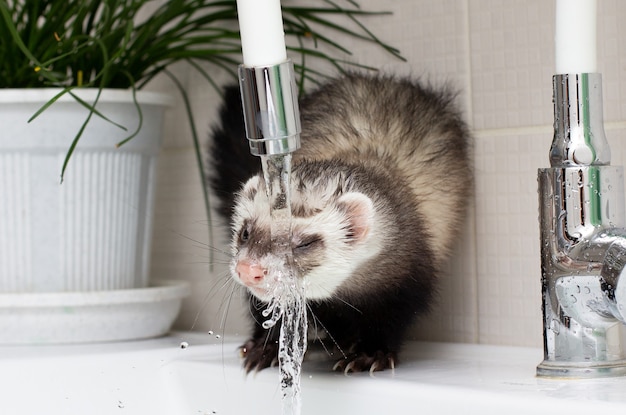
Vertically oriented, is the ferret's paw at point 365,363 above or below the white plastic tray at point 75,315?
below

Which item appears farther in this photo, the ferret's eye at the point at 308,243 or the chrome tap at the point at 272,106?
the ferret's eye at the point at 308,243

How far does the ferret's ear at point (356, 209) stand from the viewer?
90 centimetres

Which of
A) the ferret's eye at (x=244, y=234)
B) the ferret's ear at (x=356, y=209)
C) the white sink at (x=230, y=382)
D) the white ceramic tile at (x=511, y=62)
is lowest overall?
the white sink at (x=230, y=382)

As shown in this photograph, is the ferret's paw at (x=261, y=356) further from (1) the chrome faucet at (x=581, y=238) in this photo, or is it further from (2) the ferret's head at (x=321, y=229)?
(1) the chrome faucet at (x=581, y=238)

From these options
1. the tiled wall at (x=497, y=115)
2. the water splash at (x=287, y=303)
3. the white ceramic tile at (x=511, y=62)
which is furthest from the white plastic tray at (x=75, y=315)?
the white ceramic tile at (x=511, y=62)

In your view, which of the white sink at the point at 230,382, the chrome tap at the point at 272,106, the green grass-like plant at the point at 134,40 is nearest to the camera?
the chrome tap at the point at 272,106

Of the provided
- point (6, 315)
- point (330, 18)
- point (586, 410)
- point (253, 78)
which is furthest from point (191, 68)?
point (586, 410)

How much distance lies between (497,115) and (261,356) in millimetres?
359

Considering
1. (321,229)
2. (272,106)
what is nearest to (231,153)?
(321,229)

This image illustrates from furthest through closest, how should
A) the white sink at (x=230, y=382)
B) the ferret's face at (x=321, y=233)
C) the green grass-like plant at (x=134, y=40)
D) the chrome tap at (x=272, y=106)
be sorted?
the green grass-like plant at (x=134, y=40), the ferret's face at (x=321, y=233), the white sink at (x=230, y=382), the chrome tap at (x=272, y=106)

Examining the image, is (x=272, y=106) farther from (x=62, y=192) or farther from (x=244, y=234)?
(x=62, y=192)

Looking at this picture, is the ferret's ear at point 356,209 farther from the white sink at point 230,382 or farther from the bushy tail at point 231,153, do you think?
the bushy tail at point 231,153

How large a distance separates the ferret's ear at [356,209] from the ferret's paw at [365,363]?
4.9 inches

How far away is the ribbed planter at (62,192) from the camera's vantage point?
3.53 feet
